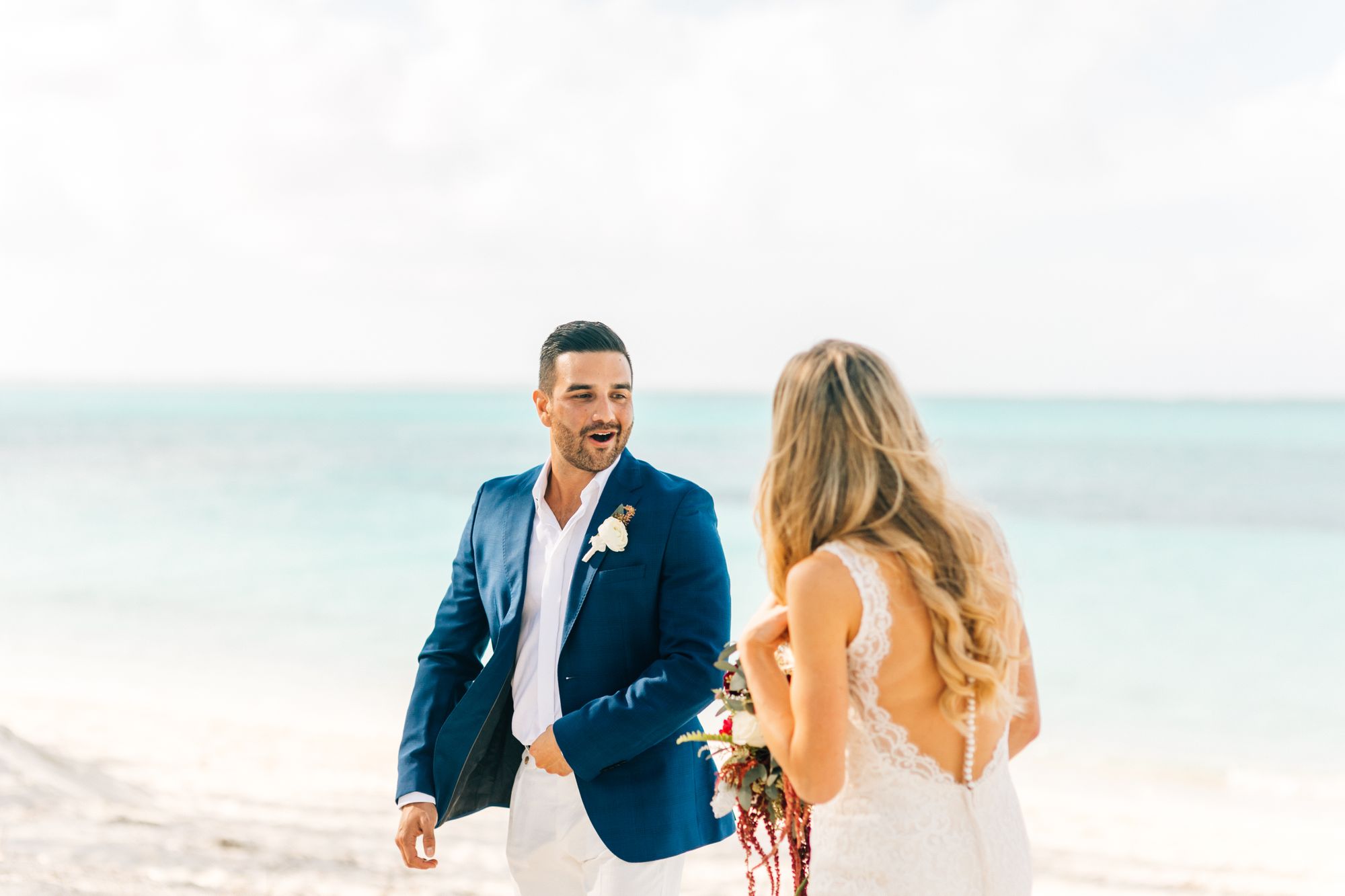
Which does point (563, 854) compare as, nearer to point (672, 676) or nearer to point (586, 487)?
point (672, 676)

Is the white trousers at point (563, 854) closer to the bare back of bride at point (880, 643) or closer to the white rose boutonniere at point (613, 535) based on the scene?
the white rose boutonniere at point (613, 535)

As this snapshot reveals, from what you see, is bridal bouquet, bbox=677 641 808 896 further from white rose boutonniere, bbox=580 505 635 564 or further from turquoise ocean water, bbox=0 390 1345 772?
turquoise ocean water, bbox=0 390 1345 772

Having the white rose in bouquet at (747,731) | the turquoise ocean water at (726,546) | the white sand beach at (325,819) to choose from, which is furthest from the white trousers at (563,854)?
the white sand beach at (325,819)

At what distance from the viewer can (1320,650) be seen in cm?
1384

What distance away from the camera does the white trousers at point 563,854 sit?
9.52 feet

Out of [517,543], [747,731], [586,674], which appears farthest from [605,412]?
[747,731]

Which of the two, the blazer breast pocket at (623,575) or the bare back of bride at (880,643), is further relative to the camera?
the blazer breast pocket at (623,575)

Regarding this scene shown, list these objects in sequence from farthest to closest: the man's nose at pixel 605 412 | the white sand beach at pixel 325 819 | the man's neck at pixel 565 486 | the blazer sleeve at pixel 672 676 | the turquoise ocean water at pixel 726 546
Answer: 1. the turquoise ocean water at pixel 726 546
2. the white sand beach at pixel 325 819
3. the man's neck at pixel 565 486
4. the man's nose at pixel 605 412
5. the blazer sleeve at pixel 672 676

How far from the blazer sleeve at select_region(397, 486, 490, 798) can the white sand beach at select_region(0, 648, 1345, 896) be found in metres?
2.37

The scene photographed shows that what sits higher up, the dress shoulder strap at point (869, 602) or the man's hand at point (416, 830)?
the dress shoulder strap at point (869, 602)

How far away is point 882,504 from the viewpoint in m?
2.13

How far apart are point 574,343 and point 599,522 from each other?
0.48m

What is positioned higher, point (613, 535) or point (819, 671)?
point (613, 535)

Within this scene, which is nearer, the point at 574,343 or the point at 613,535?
the point at 613,535
